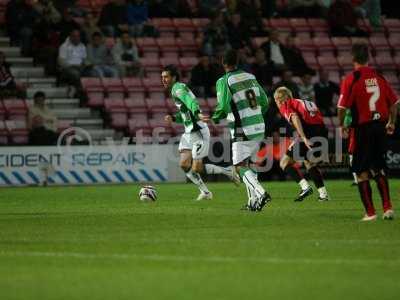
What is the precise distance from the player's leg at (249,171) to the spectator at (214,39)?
1391 cm

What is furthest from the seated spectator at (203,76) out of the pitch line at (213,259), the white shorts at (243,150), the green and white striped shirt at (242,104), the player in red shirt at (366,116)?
the pitch line at (213,259)

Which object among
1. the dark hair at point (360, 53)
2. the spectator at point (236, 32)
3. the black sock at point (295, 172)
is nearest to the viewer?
the dark hair at point (360, 53)

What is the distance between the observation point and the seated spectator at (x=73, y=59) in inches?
1099

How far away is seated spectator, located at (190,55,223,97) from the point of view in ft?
93.8

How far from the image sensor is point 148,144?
26766mm

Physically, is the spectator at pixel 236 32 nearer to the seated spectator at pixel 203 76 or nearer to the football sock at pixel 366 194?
the seated spectator at pixel 203 76

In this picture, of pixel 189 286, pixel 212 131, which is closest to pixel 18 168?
pixel 212 131

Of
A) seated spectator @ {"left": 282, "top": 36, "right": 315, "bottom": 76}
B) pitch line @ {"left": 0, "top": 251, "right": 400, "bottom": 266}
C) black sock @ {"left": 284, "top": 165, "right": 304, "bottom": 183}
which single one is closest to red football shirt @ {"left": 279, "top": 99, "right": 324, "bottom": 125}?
black sock @ {"left": 284, "top": 165, "right": 304, "bottom": 183}

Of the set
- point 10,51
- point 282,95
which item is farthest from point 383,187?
point 10,51

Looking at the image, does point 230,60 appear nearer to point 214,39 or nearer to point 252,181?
point 252,181

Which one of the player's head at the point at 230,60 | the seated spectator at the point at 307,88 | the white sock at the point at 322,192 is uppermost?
the player's head at the point at 230,60

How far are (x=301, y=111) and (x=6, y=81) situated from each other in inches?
401

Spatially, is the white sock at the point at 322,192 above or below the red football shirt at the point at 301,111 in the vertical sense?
below

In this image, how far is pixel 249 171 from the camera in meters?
15.6
